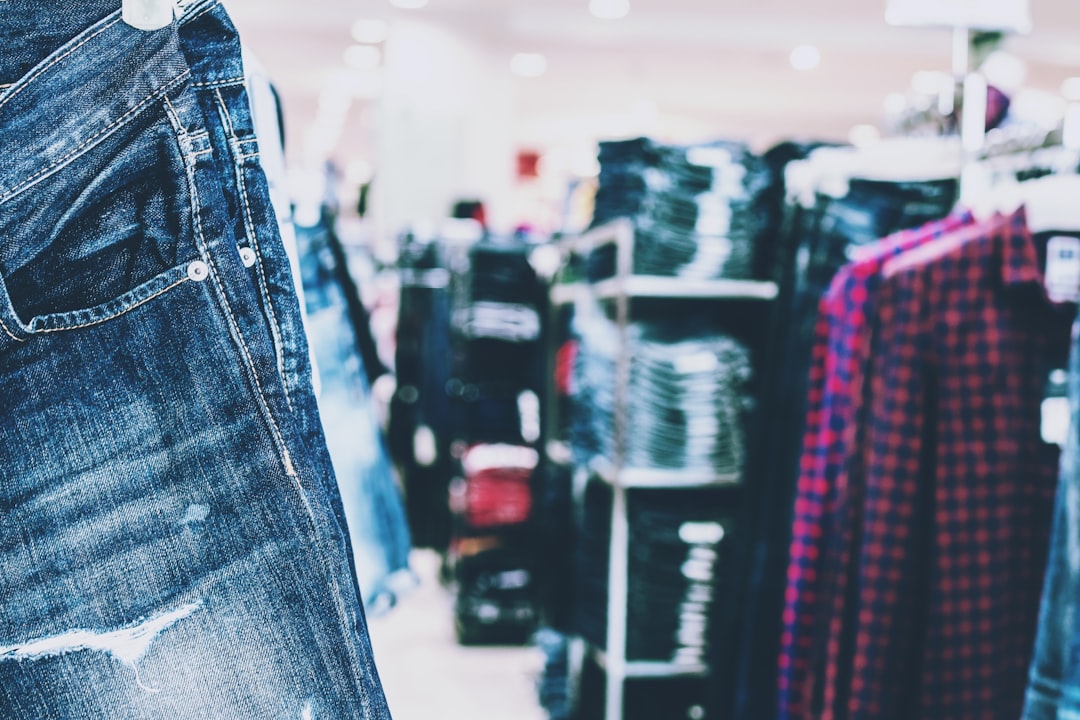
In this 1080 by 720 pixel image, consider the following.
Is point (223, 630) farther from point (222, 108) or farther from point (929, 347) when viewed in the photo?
point (929, 347)

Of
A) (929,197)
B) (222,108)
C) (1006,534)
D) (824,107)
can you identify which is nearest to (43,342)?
(222,108)

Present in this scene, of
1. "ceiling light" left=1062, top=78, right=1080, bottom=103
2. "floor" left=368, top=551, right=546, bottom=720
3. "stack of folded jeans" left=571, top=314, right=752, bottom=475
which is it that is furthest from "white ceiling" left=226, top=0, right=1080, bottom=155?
"stack of folded jeans" left=571, top=314, right=752, bottom=475

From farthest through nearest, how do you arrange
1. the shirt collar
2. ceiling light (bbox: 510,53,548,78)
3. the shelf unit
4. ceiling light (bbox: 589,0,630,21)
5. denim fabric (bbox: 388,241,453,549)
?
ceiling light (bbox: 510,53,548,78) < ceiling light (bbox: 589,0,630,21) < denim fabric (bbox: 388,241,453,549) < the shelf unit < the shirt collar

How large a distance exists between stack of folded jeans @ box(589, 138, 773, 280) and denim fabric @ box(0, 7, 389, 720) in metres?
2.05

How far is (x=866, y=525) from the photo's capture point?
5.47ft

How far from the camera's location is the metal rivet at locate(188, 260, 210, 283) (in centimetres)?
88

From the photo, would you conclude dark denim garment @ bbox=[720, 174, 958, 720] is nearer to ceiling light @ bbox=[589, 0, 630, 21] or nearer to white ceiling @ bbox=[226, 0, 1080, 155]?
white ceiling @ bbox=[226, 0, 1080, 155]

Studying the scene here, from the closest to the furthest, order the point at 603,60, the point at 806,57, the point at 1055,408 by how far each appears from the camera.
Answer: the point at 1055,408
the point at 806,57
the point at 603,60

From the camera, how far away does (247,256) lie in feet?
2.97

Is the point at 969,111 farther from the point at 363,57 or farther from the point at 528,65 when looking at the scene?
the point at 363,57

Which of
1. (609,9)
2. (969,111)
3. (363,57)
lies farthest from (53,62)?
(363,57)

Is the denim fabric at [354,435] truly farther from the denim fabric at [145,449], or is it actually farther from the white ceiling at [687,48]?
the white ceiling at [687,48]

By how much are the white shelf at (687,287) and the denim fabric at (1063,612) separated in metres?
1.49

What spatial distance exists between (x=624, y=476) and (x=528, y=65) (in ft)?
26.9
